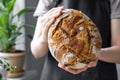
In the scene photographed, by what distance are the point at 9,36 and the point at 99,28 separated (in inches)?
31.5

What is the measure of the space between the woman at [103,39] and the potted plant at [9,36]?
1.93 feet

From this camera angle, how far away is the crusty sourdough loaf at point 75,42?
0.74 meters

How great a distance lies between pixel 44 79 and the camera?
104 cm

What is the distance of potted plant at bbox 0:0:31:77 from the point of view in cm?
157

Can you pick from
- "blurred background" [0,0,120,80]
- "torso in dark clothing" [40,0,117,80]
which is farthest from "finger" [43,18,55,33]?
"blurred background" [0,0,120,80]

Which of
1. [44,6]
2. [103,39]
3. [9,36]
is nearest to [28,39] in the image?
[9,36]

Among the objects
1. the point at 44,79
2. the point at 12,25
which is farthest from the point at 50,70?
the point at 12,25

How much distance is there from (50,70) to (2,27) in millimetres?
688

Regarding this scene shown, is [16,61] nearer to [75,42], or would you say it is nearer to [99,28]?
[99,28]

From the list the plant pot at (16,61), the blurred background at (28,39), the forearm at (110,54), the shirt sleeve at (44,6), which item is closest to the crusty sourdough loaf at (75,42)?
the forearm at (110,54)

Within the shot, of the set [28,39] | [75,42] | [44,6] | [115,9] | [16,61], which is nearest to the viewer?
[75,42]

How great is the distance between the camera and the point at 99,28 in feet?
3.14

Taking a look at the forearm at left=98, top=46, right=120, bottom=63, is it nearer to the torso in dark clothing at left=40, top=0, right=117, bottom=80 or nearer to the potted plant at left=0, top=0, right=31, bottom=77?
the torso in dark clothing at left=40, top=0, right=117, bottom=80

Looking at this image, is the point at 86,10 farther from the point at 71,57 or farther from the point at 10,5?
the point at 10,5
